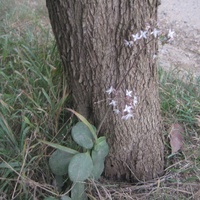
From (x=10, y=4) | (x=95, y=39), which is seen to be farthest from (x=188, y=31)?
(x=95, y=39)

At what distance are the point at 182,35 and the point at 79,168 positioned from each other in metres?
2.37

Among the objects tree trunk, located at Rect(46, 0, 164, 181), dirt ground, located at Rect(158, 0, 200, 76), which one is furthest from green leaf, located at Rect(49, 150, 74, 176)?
dirt ground, located at Rect(158, 0, 200, 76)

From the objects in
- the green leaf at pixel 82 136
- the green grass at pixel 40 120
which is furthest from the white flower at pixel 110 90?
the green grass at pixel 40 120

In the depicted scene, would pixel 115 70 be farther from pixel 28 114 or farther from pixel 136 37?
pixel 28 114

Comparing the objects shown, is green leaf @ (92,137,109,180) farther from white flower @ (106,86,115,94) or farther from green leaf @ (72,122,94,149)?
white flower @ (106,86,115,94)

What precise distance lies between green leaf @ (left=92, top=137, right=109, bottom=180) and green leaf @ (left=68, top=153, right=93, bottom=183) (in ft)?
0.18

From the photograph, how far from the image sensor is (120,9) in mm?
1534

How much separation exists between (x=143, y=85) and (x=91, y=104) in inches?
10.7

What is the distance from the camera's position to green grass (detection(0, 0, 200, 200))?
1.81 meters

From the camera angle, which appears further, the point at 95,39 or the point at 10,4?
the point at 10,4

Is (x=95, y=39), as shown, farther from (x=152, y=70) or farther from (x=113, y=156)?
(x=113, y=156)

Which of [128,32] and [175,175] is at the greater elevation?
[128,32]

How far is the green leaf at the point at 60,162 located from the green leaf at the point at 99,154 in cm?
11

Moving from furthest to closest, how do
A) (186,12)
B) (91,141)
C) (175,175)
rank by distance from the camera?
1. (186,12)
2. (175,175)
3. (91,141)
